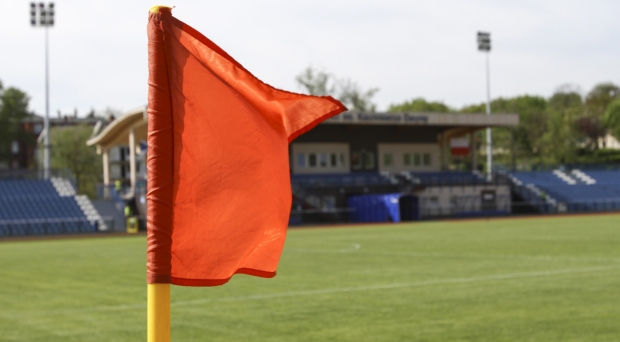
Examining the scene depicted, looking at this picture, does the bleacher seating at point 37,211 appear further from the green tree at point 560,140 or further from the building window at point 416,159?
the green tree at point 560,140

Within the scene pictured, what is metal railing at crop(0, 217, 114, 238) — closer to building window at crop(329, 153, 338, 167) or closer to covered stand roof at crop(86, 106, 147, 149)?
covered stand roof at crop(86, 106, 147, 149)

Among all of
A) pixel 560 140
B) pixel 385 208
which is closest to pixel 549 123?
pixel 560 140

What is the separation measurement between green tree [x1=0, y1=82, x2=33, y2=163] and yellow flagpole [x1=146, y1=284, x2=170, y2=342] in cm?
9481

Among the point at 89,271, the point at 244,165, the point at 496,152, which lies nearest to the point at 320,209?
the point at 89,271

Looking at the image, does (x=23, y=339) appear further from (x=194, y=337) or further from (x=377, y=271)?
(x=377, y=271)

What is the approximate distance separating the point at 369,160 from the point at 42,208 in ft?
83.4

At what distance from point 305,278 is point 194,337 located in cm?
678

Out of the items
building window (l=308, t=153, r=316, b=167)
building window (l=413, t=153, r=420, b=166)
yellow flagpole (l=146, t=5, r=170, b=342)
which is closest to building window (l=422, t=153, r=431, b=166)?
building window (l=413, t=153, r=420, b=166)

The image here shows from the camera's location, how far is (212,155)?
4.43 meters

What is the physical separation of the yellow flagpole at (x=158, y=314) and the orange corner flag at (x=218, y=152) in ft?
0.33

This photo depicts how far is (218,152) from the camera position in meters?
4.44

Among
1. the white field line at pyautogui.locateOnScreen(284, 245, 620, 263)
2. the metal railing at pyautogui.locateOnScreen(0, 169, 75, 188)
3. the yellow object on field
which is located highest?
the metal railing at pyautogui.locateOnScreen(0, 169, 75, 188)

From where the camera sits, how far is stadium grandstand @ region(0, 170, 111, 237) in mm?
46500

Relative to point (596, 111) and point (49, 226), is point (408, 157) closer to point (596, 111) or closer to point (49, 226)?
point (49, 226)
